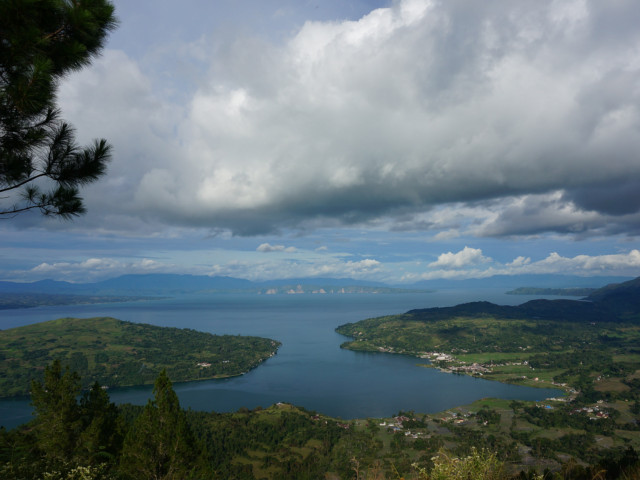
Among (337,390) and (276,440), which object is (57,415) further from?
(337,390)

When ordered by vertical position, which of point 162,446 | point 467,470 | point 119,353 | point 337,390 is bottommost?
point 337,390

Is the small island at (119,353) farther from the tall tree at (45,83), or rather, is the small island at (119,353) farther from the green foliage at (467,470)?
the green foliage at (467,470)

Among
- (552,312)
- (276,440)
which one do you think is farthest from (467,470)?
(552,312)

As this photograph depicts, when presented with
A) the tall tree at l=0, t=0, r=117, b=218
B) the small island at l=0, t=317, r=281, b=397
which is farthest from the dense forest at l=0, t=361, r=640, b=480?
the small island at l=0, t=317, r=281, b=397

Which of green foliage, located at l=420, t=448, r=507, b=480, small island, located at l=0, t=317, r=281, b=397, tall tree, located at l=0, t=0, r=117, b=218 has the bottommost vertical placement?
small island, located at l=0, t=317, r=281, b=397

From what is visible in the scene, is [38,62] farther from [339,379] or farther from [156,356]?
[156,356]

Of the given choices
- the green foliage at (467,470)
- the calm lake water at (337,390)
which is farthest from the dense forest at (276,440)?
the calm lake water at (337,390)

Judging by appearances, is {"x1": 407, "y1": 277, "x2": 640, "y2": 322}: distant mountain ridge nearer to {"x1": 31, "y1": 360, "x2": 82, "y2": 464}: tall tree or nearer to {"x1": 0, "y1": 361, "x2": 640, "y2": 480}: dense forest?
{"x1": 0, "y1": 361, "x2": 640, "y2": 480}: dense forest

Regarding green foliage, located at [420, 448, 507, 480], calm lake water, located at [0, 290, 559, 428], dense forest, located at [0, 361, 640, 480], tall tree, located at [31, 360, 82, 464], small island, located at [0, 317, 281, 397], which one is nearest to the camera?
green foliage, located at [420, 448, 507, 480]

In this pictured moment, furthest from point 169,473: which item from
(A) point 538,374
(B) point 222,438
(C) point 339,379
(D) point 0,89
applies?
(A) point 538,374

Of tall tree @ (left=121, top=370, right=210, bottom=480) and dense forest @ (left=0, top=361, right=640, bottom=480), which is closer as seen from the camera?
tall tree @ (left=121, top=370, right=210, bottom=480)
